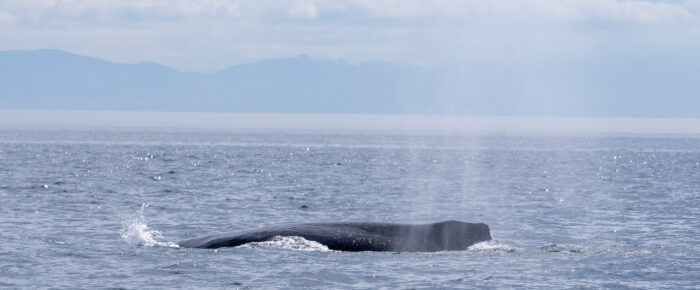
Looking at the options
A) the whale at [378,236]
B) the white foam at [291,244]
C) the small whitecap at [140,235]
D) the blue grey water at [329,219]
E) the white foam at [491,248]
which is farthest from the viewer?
the small whitecap at [140,235]

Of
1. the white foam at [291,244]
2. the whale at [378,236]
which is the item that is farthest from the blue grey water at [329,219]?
the whale at [378,236]

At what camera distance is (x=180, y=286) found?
15.6 metres

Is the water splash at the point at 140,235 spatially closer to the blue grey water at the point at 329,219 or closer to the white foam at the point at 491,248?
the blue grey water at the point at 329,219

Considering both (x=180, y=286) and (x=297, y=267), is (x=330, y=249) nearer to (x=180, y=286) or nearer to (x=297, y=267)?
(x=297, y=267)

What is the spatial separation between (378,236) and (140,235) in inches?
199

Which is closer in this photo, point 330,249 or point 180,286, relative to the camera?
point 180,286

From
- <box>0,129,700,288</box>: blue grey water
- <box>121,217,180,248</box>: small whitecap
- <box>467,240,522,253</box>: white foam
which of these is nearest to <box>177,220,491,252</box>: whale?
<box>467,240,522,253</box>: white foam

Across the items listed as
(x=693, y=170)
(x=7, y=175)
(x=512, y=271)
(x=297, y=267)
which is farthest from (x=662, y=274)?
(x=693, y=170)

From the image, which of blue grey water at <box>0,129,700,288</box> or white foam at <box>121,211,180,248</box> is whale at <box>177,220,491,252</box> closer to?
blue grey water at <box>0,129,700,288</box>

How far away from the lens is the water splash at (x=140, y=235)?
65.6 ft

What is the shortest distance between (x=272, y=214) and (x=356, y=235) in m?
9.73

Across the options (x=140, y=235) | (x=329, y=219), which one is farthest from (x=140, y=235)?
(x=329, y=219)

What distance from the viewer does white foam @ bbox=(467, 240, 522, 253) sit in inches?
745

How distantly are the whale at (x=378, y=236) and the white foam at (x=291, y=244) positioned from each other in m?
0.10
